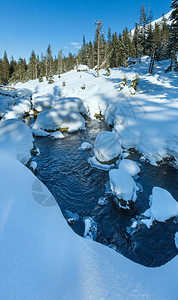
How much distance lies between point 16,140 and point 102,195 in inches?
185

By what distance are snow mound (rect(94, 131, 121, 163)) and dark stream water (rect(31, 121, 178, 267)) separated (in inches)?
35.2

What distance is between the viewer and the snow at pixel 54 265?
2.33 metres

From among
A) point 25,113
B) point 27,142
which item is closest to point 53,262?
point 27,142

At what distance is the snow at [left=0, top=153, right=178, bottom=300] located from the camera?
2.33 metres

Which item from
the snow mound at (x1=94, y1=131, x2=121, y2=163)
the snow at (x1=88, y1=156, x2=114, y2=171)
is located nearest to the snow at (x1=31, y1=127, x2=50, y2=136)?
the snow at (x1=88, y1=156, x2=114, y2=171)

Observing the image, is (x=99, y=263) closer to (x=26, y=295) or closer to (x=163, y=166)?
(x=26, y=295)

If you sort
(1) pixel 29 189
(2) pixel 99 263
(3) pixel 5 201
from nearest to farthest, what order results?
(2) pixel 99 263, (3) pixel 5 201, (1) pixel 29 189

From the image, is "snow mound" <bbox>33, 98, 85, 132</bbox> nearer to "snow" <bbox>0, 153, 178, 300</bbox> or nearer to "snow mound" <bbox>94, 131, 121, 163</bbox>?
"snow mound" <bbox>94, 131, 121, 163</bbox>

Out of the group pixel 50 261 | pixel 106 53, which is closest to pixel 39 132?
pixel 50 261

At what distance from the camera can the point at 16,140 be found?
7.44m

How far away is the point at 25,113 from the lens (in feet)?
72.7

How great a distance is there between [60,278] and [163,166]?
790 cm

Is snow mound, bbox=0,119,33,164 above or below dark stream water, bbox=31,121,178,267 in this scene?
above

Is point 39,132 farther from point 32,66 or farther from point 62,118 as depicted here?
point 32,66
